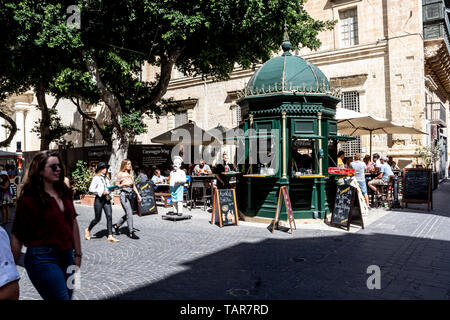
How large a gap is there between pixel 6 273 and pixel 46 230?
79 centimetres

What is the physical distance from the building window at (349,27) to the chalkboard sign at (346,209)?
559 inches

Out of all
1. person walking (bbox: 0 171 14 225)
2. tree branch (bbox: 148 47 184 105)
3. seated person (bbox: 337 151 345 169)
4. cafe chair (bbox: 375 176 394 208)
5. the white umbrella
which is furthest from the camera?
tree branch (bbox: 148 47 184 105)

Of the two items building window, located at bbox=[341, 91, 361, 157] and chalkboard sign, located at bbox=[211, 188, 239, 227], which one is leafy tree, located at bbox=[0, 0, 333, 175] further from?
chalkboard sign, located at bbox=[211, 188, 239, 227]

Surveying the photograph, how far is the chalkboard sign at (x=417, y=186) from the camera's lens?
1148 cm

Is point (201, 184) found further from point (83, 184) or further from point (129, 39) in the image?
point (129, 39)

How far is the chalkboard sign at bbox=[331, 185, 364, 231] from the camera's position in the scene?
8.48 metres

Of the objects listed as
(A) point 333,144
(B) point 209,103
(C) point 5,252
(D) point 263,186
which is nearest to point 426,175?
(A) point 333,144

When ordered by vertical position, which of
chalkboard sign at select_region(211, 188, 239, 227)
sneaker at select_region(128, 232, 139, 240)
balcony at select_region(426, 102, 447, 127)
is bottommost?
sneaker at select_region(128, 232, 139, 240)

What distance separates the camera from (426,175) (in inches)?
457

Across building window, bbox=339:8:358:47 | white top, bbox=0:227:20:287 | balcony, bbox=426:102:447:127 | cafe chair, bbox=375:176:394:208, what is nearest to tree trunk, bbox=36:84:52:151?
building window, bbox=339:8:358:47

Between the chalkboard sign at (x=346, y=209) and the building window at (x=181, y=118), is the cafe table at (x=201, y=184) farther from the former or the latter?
the building window at (x=181, y=118)

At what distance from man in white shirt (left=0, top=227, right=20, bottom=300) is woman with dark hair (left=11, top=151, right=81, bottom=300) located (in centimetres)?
61

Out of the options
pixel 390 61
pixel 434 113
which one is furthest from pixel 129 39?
pixel 434 113

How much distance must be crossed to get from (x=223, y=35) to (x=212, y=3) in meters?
1.71
